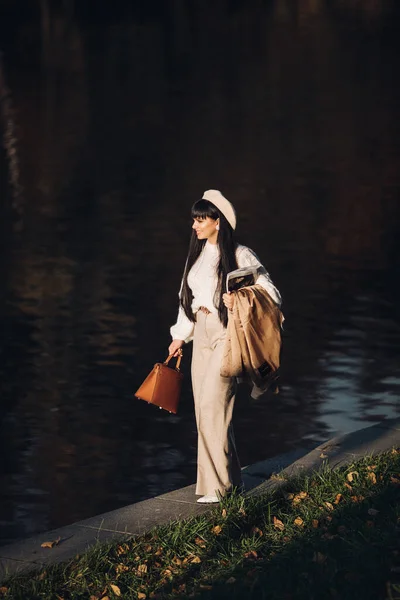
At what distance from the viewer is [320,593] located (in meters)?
6.52

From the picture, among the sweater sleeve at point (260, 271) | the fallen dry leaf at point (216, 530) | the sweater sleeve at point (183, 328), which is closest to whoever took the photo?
the fallen dry leaf at point (216, 530)

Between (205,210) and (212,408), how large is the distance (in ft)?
3.76

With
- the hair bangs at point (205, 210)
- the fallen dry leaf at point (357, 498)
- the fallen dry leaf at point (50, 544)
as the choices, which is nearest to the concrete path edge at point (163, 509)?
the fallen dry leaf at point (50, 544)

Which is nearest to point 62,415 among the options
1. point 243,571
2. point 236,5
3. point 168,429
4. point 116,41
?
point 168,429

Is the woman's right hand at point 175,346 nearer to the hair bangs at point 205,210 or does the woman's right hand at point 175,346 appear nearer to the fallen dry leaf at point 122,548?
the hair bangs at point 205,210

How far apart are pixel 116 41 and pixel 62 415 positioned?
128 feet

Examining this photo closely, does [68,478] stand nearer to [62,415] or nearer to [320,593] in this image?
[62,415]

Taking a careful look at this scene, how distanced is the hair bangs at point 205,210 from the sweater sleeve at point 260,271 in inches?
10.0

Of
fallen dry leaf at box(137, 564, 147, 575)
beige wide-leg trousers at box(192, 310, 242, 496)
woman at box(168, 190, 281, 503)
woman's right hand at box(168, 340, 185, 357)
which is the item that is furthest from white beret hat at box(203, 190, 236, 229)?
fallen dry leaf at box(137, 564, 147, 575)

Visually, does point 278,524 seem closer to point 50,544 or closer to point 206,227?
point 50,544

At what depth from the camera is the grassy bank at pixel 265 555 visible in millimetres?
6660

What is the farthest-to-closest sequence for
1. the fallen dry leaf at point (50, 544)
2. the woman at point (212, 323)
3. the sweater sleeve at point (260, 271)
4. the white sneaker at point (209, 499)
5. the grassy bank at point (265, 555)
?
the white sneaker at point (209, 499) < the woman at point (212, 323) < the sweater sleeve at point (260, 271) < the fallen dry leaf at point (50, 544) < the grassy bank at point (265, 555)

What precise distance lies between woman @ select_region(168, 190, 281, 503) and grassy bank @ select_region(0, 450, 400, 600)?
238 mm

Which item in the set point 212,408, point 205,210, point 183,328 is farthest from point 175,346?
point 205,210
